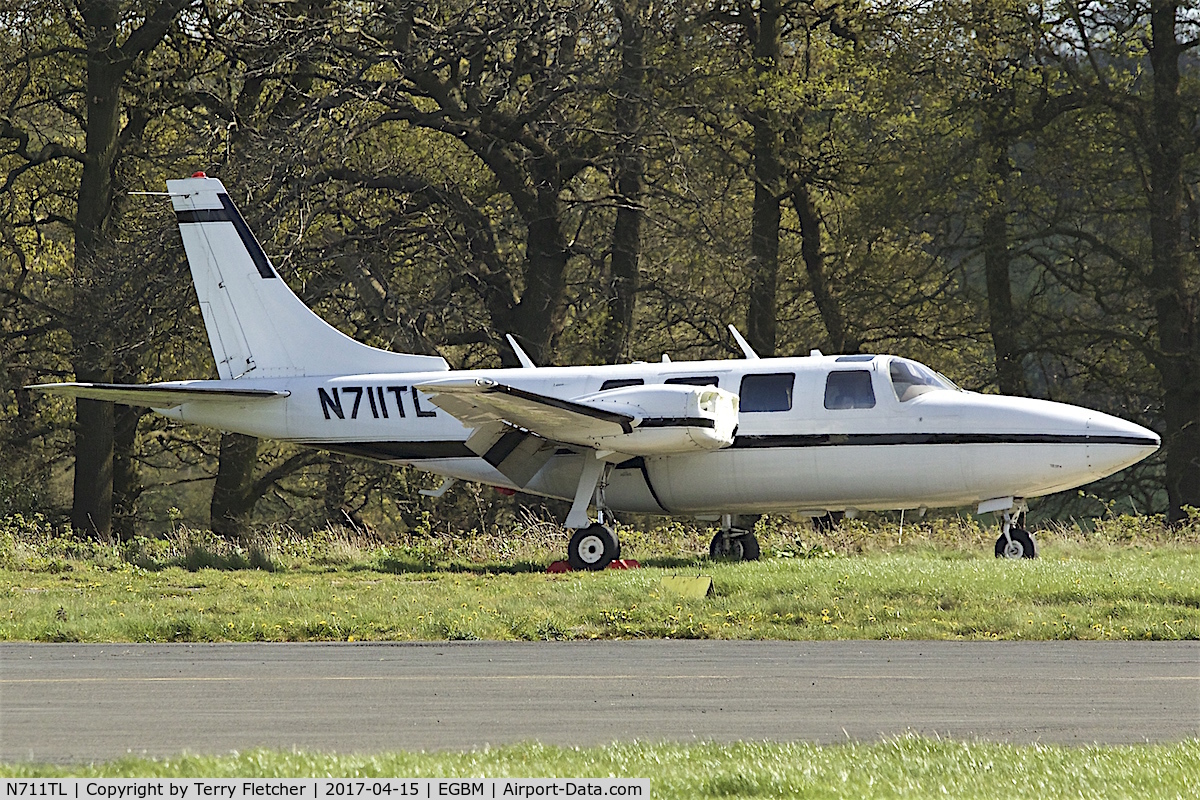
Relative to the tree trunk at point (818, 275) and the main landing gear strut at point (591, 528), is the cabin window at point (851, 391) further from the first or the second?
the tree trunk at point (818, 275)

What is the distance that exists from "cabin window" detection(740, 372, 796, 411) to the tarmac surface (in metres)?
7.00

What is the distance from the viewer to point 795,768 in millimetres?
6867

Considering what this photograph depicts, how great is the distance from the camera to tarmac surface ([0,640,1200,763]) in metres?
7.96

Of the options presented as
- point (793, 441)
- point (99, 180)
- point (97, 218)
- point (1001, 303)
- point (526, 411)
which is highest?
point (99, 180)

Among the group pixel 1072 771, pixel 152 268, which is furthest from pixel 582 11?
pixel 1072 771

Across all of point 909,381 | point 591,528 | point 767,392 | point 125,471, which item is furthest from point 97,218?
point 909,381

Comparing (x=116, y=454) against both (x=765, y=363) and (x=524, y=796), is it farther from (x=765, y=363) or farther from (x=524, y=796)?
(x=524, y=796)

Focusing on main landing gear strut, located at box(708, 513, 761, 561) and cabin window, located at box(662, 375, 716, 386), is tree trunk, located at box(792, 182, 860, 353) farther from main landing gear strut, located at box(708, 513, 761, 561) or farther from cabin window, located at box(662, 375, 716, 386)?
cabin window, located at box(662, 375, 716, 386)

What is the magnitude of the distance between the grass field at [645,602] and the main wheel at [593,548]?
49 cm

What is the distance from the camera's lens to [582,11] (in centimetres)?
2814

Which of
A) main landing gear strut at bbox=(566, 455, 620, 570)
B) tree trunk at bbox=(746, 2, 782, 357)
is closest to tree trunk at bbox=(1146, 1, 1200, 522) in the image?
tree trunk at bbox=(746, 2, 782, 357)

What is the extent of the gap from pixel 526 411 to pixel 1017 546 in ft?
20.7

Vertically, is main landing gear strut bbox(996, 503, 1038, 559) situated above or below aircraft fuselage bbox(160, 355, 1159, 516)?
below
